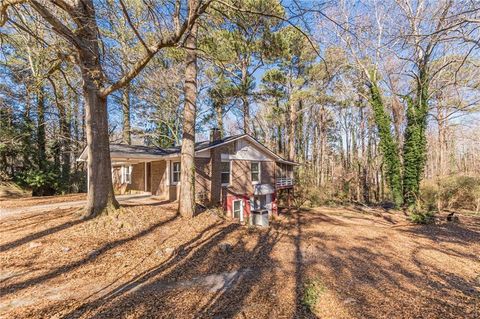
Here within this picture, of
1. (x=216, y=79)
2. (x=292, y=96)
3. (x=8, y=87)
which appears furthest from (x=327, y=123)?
(x=8, y=87)

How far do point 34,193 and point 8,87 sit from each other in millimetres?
6491

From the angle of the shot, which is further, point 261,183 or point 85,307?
point 261,183

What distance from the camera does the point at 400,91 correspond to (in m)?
20.3

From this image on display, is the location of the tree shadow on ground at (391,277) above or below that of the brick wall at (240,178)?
below

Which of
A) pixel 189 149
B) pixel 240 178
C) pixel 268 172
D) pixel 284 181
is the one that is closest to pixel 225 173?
pixel 240 178

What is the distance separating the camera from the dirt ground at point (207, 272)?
145 inches

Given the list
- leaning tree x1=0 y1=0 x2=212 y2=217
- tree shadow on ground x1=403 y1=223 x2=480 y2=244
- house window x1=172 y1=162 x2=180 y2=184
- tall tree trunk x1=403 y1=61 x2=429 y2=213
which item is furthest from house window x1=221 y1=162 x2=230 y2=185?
tall tree trunk x1=403 y1=61 x2=429 y2=213

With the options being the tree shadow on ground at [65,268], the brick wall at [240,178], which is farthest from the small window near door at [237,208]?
the tree shadow on ground at [65,268]

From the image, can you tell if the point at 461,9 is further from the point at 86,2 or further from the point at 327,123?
the point at 327,123

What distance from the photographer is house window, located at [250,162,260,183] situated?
52.6ft

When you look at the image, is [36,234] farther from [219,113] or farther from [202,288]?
[219,113]

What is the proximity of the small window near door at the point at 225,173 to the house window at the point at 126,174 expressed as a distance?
705 centimetres

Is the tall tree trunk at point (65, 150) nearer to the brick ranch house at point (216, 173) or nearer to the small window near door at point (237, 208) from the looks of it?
the brick ranch house at point (216, 173)

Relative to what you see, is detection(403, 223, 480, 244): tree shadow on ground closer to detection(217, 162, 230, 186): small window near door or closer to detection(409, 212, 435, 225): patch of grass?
detection(409, 212, 435, 225): patch of grass
